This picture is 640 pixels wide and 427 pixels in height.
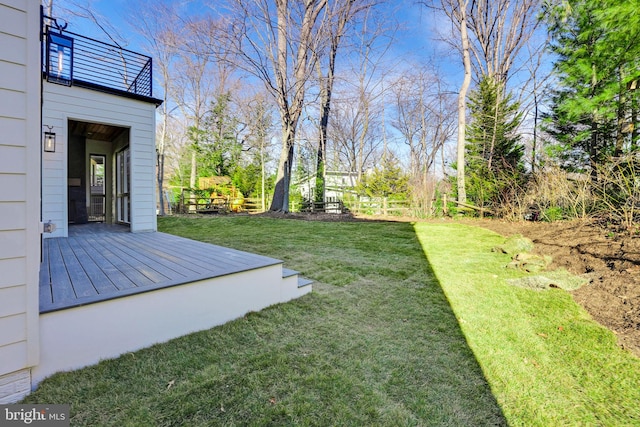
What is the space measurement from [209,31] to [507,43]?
13.5m

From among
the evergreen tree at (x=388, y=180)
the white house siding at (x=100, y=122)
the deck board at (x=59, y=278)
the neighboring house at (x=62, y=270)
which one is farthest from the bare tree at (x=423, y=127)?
the deck board at (x=59, y=278)

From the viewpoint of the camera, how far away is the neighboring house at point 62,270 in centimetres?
159

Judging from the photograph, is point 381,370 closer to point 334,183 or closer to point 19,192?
point 19,192

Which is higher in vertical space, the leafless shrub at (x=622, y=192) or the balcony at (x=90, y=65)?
the balcony at (x=90, y=65)

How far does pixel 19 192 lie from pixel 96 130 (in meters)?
6.40

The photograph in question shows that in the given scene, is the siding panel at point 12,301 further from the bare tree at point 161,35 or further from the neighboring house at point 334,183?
the neighboring house at point 334,183

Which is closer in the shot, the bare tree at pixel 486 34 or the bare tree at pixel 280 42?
the bare tree at pixel 280 42

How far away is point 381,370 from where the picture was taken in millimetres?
2068

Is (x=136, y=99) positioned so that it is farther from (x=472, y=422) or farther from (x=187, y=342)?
(x=472, y=422)

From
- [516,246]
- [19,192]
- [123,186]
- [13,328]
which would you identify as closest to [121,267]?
[13,328]

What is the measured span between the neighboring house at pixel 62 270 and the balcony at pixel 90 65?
0.03 meters

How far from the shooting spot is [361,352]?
7.51 ft

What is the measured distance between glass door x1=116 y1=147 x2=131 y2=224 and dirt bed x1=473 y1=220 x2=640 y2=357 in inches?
312

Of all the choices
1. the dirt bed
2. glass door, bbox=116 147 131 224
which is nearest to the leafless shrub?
the dirt bed
